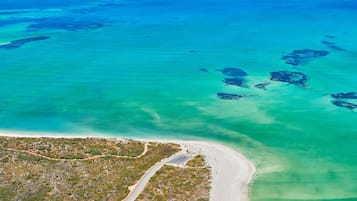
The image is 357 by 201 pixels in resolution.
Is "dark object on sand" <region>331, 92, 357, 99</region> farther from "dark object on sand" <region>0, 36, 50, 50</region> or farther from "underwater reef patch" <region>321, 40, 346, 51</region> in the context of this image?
"dark object on sand" <region>0, 36, 50, 50</region>

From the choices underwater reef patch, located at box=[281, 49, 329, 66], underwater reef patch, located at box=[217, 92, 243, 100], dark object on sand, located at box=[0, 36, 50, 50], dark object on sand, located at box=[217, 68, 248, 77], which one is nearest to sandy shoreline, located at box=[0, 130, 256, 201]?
underwater reef patch, located at box=[217, 92, 243, 100]

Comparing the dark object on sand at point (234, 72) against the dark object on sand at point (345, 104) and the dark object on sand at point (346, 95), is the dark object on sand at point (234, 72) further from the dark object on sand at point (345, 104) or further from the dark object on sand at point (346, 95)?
the dark object on sand at point (345, 104)

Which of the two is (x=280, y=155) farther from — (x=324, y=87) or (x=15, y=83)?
(x=15, y=83)

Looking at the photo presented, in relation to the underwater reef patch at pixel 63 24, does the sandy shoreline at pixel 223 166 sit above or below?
below

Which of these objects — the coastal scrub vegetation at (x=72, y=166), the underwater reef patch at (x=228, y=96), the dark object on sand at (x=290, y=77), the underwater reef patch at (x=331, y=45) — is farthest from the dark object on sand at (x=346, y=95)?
the coastal scrub vegetation at (x=72, y=166)

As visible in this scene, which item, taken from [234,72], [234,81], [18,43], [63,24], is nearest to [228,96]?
[234,81]
